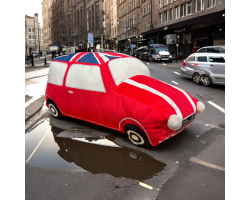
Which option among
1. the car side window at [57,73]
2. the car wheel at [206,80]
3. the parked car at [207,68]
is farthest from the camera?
the car wheel at [206,80]

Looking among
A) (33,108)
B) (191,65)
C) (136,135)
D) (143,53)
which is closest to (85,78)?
(136,135)

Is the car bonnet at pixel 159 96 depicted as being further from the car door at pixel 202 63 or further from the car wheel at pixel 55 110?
the car door at pixel 202 63

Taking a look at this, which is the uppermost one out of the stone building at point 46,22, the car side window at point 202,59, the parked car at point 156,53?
the stone building at point 46,22

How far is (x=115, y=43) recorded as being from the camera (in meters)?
70.1

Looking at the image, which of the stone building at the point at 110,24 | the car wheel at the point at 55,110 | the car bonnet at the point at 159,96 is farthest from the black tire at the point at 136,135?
the stone building at the point at 110,24

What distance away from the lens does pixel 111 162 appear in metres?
4.21

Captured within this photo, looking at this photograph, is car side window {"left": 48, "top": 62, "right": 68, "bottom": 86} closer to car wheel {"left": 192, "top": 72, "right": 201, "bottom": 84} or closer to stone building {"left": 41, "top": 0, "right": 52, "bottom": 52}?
car wheel {"left": 192, "top": 72, "right": 201, "bottom": 84}

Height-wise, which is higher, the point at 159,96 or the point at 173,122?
the point at 159,96

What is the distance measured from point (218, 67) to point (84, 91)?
313 inches

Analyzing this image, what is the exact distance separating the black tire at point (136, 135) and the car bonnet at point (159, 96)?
1.68 ft

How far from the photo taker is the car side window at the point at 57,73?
5.98m

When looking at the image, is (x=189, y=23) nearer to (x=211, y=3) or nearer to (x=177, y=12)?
(x=211, y=3)

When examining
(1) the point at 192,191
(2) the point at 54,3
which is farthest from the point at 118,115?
(2) the point at 54,3
